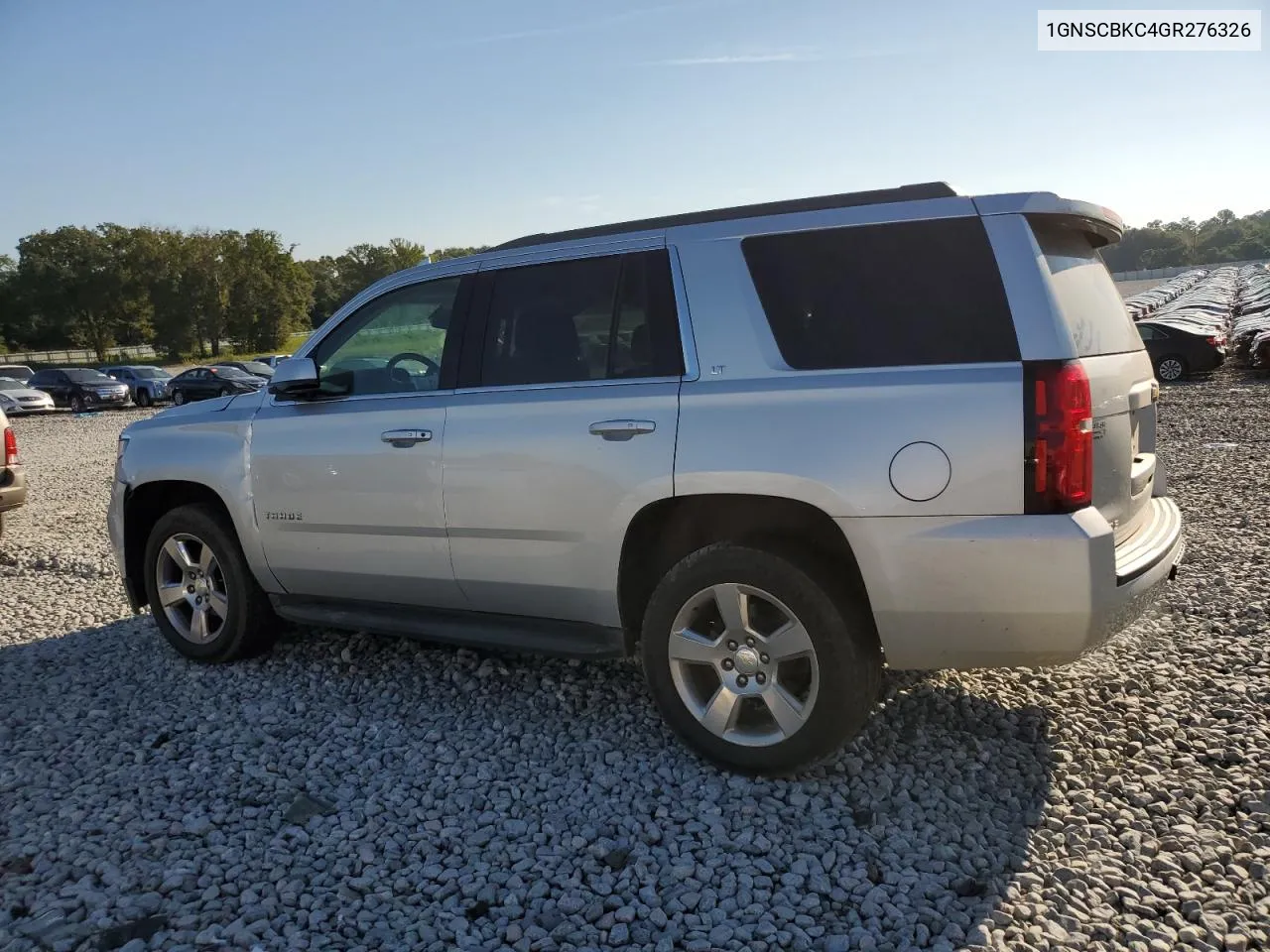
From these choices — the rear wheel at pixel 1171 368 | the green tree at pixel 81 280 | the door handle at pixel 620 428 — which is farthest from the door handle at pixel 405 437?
the green tree at pixel 81 280

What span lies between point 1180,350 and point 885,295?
75.1ft

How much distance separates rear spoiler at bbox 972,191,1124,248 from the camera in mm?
3182

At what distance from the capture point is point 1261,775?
343 centimetres

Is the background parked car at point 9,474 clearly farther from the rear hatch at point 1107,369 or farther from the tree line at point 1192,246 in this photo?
the tree line at point 1192,246

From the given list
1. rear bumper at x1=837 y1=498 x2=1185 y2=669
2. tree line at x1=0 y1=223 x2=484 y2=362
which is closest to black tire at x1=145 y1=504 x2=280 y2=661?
rear bumper at x1=837 y1=498 x2=1185 y2=669

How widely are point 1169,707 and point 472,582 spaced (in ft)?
9.95

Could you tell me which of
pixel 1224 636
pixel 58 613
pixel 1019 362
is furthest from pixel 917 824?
pixel 58 613

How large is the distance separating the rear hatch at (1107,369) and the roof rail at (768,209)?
1.32ft

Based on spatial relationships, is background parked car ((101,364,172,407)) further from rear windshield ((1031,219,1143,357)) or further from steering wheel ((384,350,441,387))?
rear windshield ((1031,219,1143,357))

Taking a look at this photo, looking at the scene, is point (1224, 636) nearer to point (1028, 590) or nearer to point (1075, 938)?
point (1028, 590)

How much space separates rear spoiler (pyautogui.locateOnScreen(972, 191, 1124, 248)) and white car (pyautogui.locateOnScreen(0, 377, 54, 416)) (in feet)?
99.4

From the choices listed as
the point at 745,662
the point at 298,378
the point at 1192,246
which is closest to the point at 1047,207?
the point at 745,662

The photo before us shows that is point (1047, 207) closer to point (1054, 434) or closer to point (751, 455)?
point (1054, 434)

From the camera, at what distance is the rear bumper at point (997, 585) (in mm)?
2984
